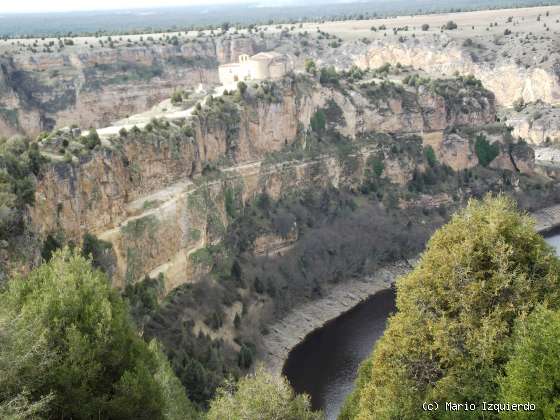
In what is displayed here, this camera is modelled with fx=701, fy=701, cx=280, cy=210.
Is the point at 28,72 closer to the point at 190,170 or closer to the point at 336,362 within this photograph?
the point at 190,170

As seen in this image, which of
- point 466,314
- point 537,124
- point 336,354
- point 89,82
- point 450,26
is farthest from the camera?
point 450,26

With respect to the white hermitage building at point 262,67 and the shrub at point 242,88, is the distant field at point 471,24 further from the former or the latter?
the shrub at point 242,88

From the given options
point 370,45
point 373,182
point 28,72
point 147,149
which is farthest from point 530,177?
point 28,72

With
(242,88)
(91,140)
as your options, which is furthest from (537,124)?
(91,140)

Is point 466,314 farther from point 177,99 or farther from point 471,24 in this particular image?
point 471,24

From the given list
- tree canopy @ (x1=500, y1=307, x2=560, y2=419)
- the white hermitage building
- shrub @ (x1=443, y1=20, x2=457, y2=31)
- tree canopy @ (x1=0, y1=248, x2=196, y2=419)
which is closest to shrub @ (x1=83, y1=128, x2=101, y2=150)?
tree canopy @ (x1=0, y1=248, x2=196, y2=419)

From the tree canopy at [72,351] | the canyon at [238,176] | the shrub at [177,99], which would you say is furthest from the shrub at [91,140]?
the tree canopy at [72,351]
